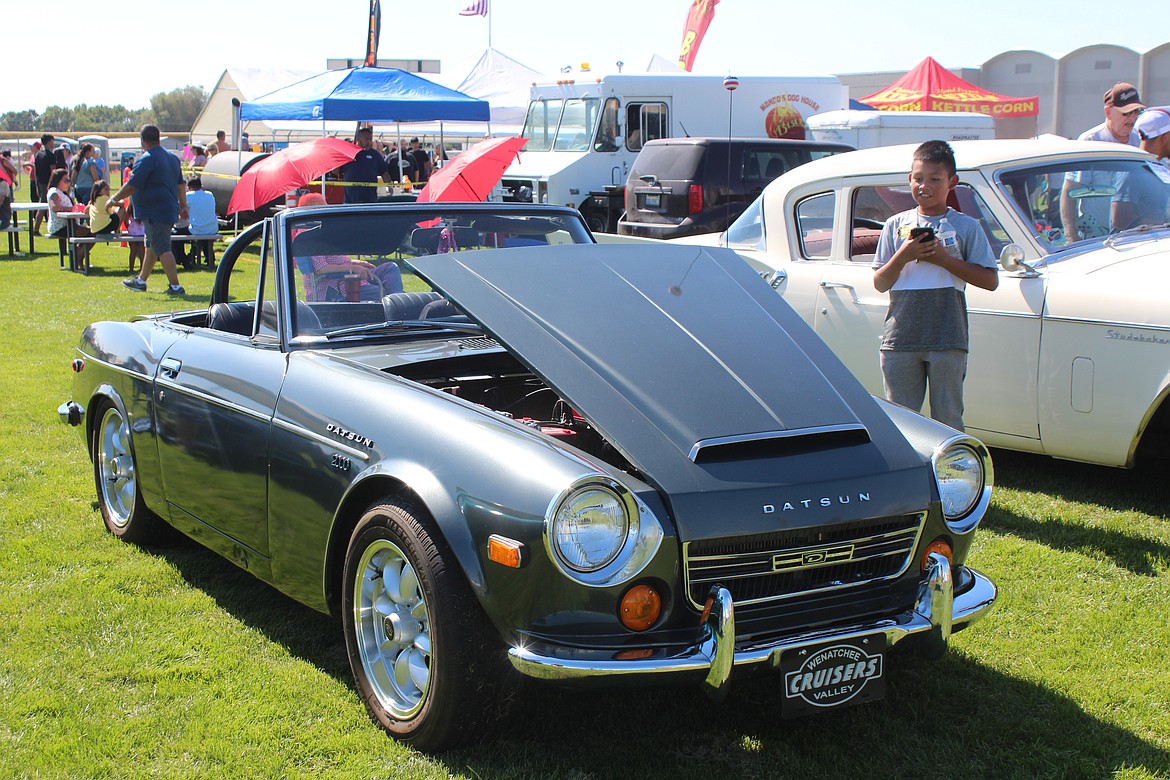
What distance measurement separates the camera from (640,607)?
9.12 ft

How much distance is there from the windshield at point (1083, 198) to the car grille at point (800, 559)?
3.12m

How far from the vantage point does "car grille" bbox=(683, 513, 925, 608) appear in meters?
2.82

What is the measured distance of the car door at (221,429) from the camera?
12.1ft

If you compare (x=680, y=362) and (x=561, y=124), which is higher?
(x=561, y=124)

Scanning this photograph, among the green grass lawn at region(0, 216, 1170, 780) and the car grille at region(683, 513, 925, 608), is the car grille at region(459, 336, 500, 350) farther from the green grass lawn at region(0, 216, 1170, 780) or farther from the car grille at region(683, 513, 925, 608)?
the car grille at region(683, 513, 925, 608)

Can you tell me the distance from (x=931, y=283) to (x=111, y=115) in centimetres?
15074


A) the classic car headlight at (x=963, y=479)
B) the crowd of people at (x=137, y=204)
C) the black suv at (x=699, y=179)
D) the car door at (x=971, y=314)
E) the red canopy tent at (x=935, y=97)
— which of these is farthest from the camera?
the red canopy tent at (x=935, y=97)

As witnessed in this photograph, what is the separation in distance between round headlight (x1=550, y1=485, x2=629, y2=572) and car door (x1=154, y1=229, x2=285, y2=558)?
1.30 metres

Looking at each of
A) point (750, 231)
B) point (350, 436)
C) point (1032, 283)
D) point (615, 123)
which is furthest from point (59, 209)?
point (350, 436)

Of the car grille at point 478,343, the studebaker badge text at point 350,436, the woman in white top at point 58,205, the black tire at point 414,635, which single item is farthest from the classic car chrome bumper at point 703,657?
the woman in white top at point 58,205

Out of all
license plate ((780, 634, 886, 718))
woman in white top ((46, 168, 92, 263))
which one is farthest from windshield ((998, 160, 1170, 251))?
woman in white top ((46, 168, 92, 263))

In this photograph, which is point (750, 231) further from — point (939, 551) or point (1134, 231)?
point (939, 551)

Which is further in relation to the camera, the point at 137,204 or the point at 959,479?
the point at 137,204

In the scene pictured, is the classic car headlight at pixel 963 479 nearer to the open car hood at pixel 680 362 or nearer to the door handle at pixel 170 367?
the open car hood at pixel 680 362
